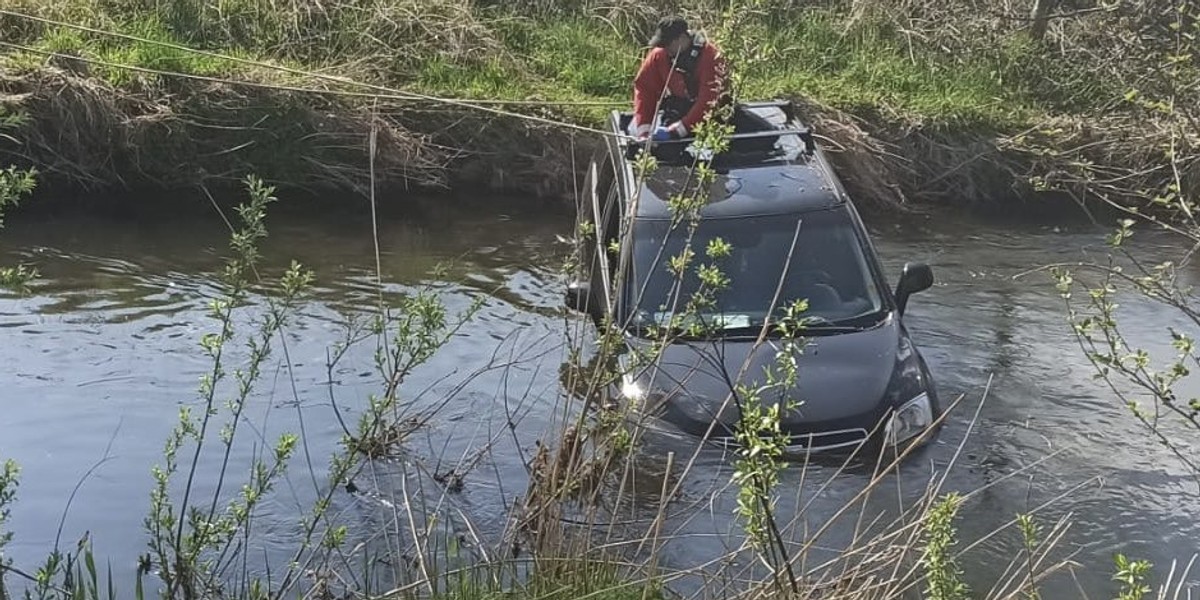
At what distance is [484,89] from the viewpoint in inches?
549

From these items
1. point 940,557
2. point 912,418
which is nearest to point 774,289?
point 912,418

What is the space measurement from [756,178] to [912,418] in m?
1.79

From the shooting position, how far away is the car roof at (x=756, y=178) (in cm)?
730

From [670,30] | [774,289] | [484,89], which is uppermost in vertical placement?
[670,30]

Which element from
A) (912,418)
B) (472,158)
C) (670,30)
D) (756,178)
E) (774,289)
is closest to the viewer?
(912,418)

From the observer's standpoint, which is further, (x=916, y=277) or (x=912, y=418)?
(x=916, y=277)

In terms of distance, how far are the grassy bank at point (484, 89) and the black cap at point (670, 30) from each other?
2506 mm

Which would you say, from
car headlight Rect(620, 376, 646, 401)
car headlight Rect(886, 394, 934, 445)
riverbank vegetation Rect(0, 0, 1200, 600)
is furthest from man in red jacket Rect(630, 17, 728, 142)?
car headlight Rect(620, 376, 646, 401)

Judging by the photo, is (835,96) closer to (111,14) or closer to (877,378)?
(111,14)

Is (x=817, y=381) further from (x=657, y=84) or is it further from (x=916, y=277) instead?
(x=657, y=84)

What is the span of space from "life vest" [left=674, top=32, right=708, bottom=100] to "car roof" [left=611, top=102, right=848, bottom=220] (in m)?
0.93

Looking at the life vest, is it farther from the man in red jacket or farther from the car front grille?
the car front grille

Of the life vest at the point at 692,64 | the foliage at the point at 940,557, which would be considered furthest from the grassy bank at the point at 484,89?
the foliage at the point at 940,557

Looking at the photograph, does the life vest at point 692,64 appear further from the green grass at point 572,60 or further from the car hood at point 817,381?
the green grass at point 572,60
